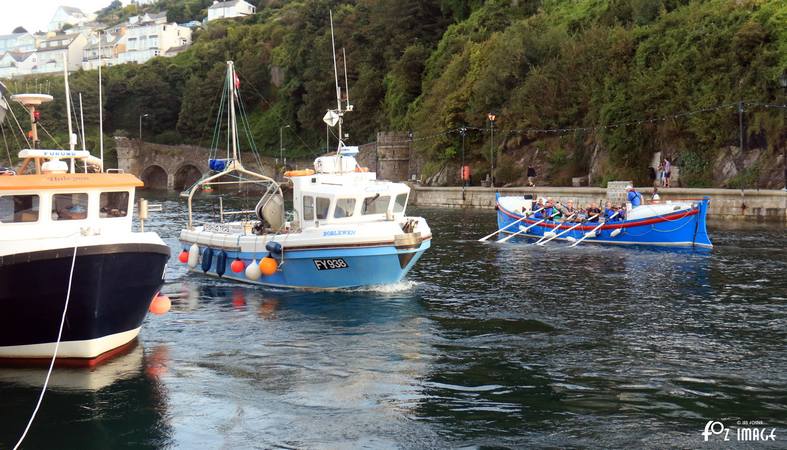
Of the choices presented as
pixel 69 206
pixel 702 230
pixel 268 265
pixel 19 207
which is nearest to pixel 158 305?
pixel 69 206

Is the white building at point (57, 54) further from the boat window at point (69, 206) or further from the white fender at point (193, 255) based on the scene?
the boat window at point (69, 206)

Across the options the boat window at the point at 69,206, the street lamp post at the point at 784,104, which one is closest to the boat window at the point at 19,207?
the boat window at the point at 69,206

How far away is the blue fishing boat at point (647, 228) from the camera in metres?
33.9

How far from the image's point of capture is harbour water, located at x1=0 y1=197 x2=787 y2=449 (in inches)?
500

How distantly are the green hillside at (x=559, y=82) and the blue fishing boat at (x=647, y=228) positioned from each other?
14635mm

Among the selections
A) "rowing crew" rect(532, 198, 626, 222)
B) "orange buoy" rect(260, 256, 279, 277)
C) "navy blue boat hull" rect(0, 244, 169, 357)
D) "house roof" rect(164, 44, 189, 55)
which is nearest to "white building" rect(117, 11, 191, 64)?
"house roof" rect(164, 44, 189, 55)

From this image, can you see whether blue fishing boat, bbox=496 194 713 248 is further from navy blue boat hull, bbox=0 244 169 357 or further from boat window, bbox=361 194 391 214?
navy blue boat hull, bbox=0 244 169 357

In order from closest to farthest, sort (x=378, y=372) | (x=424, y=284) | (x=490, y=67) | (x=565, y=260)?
(x=378, y=372), (x=424, y=284), (x=565, y=260), (x=490, y=67)

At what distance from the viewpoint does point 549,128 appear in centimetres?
6244

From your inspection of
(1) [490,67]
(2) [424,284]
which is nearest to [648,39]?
(1) [490,67]

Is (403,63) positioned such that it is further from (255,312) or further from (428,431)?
(428,431)

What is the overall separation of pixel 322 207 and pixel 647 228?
1671 cm

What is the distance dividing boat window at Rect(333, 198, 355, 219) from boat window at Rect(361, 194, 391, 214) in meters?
0.39

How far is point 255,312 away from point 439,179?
5007 cm
